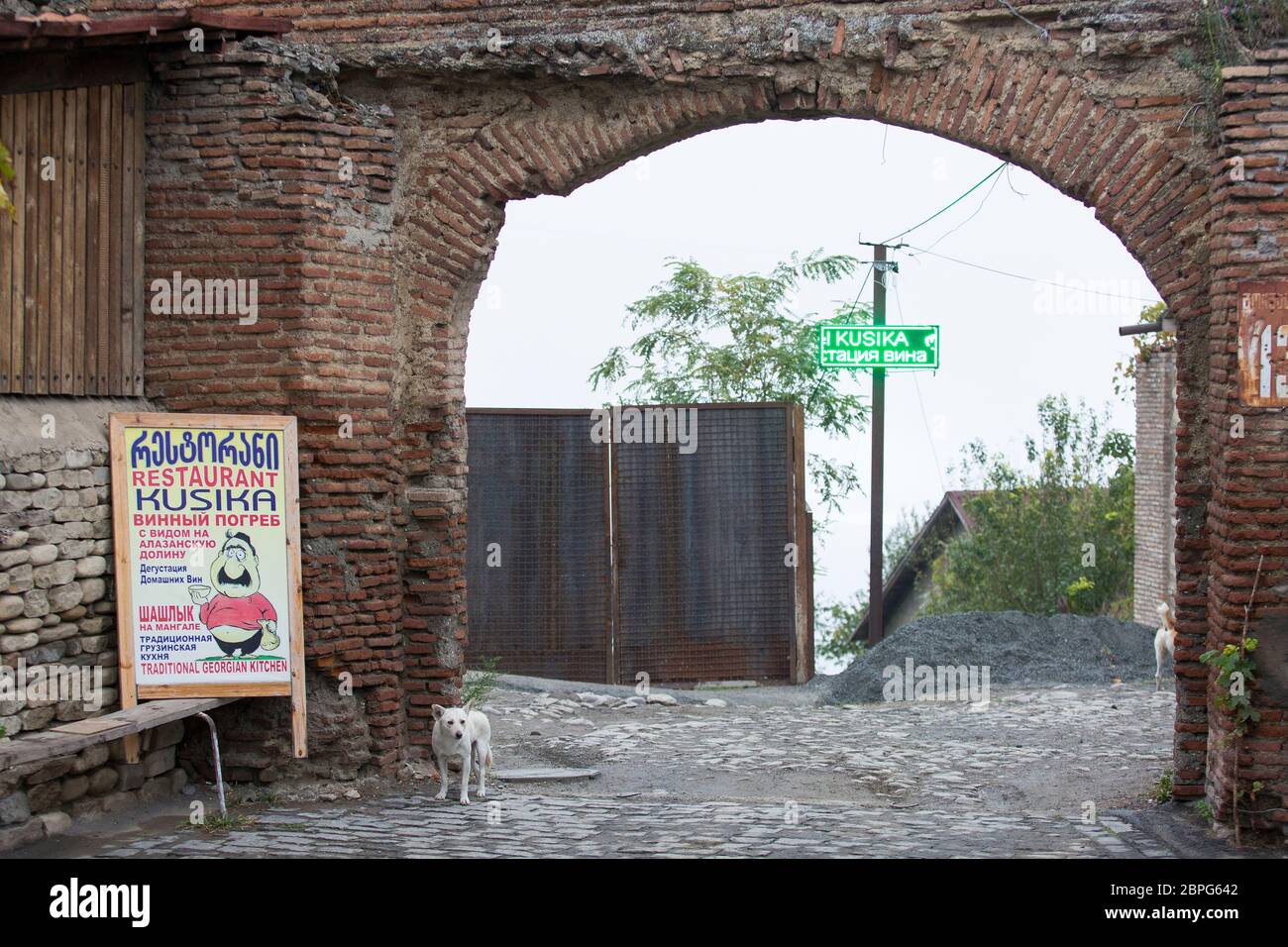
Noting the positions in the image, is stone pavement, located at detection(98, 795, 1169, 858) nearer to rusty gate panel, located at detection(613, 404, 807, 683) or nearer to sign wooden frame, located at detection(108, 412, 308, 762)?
sign wooden frame, located at detection(108, 412, 308, 762)

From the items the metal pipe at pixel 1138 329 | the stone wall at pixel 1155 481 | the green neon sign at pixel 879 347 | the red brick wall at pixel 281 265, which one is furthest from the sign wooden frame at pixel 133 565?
the stone wall at pixel 1155 481

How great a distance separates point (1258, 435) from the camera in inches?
293

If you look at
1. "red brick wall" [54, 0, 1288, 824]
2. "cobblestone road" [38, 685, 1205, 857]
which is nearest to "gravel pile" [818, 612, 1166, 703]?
"cobblestone road" [38, 685, 1205, 857]

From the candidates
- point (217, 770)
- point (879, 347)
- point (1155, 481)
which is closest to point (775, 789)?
point (217, 770)

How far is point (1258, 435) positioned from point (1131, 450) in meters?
14.7

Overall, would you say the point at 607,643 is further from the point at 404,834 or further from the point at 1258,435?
the point at 1258,435

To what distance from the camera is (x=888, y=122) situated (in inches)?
333

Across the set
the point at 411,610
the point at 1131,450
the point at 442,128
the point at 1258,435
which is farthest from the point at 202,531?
the point at 1131,450

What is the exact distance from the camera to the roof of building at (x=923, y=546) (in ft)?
81.8

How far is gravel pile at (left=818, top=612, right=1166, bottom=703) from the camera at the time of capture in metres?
14.6

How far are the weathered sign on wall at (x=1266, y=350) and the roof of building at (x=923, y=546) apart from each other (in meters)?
16.0

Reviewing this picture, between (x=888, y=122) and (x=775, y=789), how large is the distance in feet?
13.7

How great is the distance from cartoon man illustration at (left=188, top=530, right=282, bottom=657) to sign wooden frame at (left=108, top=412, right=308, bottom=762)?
0.13m

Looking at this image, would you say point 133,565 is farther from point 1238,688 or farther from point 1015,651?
point 1015,651
